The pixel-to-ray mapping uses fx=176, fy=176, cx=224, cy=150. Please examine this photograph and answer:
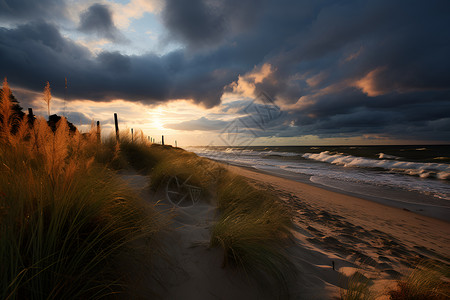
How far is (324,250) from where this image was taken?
321 cm

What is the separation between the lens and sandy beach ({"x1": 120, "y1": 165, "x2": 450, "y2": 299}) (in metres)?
1.92

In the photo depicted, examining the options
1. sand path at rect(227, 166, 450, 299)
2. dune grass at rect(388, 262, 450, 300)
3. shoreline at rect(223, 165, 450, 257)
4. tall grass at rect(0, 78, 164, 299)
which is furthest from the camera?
shoreline at rect(223, 165, 450, 257)

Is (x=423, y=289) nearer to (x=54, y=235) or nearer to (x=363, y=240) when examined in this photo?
(x=363, y=240)

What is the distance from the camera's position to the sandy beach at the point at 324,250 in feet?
6.30

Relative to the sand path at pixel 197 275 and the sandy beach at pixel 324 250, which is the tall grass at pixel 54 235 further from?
the sandy beach at pixel 324 250

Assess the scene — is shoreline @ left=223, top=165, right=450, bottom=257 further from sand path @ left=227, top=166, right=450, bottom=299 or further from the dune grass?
the dune grass

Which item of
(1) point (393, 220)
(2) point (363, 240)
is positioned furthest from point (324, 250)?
(1) point (393, 220)

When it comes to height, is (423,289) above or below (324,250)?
above

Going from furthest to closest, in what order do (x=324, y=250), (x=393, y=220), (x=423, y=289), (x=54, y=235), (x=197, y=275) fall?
1. (x=393, y=220)
2. (x=324, y=250)
3. (x=197, y=275)
4. (x=423, y=289)
5. (x=54, y=235)

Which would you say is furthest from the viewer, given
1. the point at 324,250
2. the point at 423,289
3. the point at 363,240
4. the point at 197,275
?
the point at 363,240

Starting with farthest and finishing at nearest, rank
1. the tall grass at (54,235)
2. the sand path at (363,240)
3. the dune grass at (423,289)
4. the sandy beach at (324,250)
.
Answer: the sand path at (363,240)
the sandy beach at (324,250)
the dune grass at (423,289)
the tall grass at (54,235)

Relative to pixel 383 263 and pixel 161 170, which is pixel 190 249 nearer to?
pixel 161 170

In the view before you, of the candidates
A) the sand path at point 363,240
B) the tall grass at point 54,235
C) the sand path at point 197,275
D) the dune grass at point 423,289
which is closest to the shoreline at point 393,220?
the sand path at point 363,240

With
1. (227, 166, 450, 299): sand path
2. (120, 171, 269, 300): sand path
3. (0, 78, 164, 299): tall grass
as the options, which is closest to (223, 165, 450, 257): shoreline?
(227, 166, 450, 299): sand path
